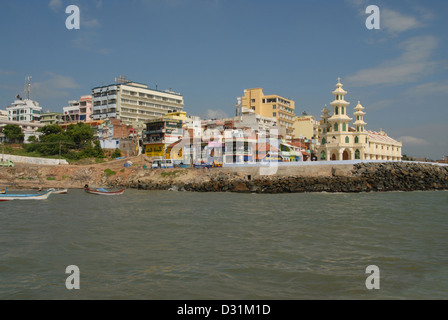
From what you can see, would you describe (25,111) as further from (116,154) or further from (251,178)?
(251,178)

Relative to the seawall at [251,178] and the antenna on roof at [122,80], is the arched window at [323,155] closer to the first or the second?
the seawall at [251,178]

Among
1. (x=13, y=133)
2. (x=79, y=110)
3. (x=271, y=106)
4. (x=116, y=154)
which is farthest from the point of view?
(x=79, y=110)

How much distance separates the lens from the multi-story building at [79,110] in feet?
310

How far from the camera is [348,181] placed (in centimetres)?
4262

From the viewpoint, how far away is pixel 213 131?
213ft

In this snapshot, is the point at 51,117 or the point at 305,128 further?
the point at 51,117

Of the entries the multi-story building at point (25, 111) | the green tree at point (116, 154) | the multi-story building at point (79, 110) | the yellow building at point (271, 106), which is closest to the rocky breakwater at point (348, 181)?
the green tree at point (116, 154)

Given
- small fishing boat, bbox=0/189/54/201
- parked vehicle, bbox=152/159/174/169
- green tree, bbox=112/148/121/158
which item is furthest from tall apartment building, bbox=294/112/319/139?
small fishing boat, bbox=0/189/54/201

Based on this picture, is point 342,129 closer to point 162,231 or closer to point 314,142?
point 314,142

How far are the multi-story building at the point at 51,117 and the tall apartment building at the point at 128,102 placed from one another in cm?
1458

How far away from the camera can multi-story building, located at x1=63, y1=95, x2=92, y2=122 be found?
94.6 metres

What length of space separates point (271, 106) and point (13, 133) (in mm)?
57644

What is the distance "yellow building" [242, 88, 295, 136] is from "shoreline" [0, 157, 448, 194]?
37878 millimetres
